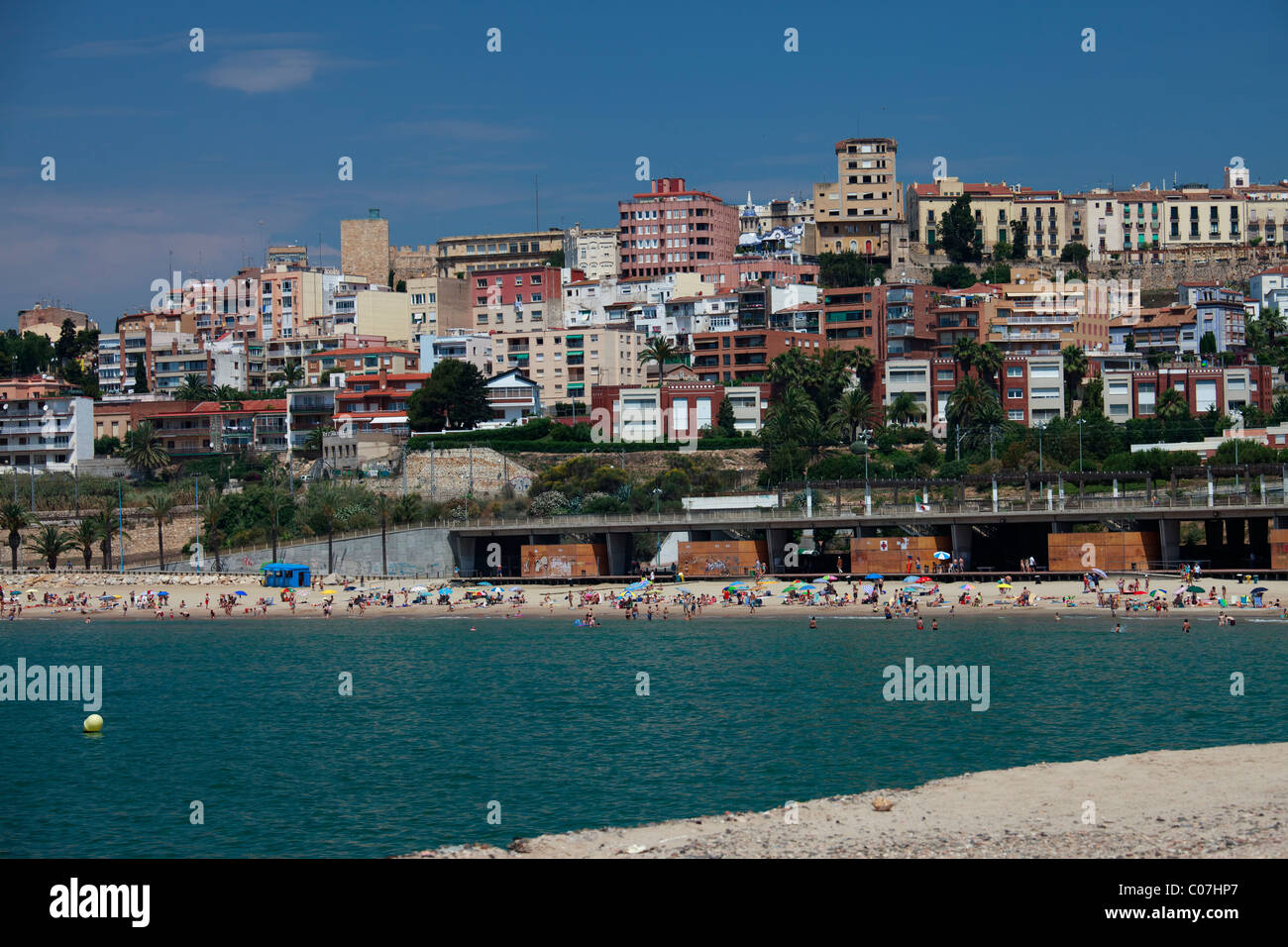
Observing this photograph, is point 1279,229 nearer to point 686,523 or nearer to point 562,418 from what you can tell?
point 562,418

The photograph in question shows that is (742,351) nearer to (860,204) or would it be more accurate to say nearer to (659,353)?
(659,353)

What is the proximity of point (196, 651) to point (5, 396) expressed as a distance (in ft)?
221

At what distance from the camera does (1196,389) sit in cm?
10169

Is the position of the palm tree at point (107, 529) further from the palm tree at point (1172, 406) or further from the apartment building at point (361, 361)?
the palm tree at point (1172, 406)

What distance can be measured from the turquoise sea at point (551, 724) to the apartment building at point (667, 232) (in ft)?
306

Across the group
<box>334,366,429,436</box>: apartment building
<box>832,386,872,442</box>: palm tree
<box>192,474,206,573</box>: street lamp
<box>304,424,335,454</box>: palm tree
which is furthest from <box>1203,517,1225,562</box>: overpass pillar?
<box>304,424,335,454</box>: palm tree

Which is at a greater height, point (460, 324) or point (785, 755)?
point (460, 324)

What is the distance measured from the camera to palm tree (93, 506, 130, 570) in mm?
83438

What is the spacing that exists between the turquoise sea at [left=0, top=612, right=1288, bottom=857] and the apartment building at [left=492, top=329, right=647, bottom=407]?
63.1 metres

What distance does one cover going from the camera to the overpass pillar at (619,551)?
7700 cm

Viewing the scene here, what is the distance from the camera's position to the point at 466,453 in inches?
3885

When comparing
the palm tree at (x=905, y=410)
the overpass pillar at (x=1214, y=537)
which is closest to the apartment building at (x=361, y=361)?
the palm tree at (x=905, y=410)

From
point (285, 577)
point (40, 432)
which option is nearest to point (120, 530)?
point (285, 577)
